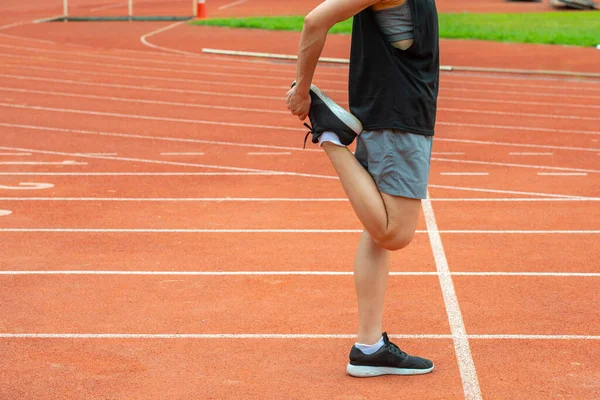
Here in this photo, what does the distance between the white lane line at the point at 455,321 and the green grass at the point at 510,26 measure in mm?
15214

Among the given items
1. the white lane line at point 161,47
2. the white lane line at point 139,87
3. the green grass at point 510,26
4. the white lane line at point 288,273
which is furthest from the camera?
the green grass at point 510,26

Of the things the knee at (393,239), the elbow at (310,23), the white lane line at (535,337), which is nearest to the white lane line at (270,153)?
the white lane line at (535,337)

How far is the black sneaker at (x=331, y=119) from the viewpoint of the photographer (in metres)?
3.88

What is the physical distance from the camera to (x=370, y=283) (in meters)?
4.05

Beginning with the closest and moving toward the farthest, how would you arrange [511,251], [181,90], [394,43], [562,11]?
[394,43] → [511,251] → [181,90] → [562,11]

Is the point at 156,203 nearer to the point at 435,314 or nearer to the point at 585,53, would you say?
the point at 435,314

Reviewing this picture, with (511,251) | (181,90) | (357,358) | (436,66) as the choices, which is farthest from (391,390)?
(181,90)

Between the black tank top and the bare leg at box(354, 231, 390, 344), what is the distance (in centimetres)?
51

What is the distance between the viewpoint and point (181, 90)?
1459cm

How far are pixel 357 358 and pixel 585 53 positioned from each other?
16.5 m

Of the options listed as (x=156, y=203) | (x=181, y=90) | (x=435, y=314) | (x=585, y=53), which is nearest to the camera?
(x=435, y=314)

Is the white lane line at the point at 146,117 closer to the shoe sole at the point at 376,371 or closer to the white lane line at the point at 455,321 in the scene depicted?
the white lane line at the point at 455,321

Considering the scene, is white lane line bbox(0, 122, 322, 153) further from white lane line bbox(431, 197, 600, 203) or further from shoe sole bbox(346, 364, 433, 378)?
shoe sole bbox(346, 364, 433, 378)

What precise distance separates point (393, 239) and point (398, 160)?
0.32m
